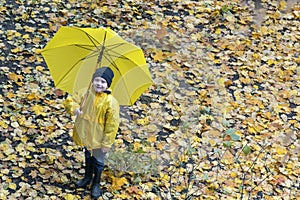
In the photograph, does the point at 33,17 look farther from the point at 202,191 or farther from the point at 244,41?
the point at 202,191

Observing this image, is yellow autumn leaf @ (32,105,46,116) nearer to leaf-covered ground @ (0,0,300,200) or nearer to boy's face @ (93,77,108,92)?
leaf-covered ground @ (0,0,300,200)

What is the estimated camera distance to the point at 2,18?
7859mm

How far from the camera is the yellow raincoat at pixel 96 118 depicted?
5.01 metres

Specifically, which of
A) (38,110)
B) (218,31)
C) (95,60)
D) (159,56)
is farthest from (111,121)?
(218,31)

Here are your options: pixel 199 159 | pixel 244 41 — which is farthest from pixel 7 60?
pixel 244 41

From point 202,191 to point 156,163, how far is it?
605mm

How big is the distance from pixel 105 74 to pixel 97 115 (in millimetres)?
412

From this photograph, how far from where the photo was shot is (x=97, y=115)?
16.5 feet

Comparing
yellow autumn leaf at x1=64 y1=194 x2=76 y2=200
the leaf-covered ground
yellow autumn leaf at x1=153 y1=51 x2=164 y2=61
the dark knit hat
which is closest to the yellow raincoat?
the dark knit hat

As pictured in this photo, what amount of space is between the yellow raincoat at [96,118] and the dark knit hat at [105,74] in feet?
0.55

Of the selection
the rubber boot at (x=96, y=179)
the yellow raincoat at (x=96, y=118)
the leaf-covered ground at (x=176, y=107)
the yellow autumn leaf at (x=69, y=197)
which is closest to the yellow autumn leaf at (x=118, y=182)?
the leaf-covered ground at (x=176, y=107)

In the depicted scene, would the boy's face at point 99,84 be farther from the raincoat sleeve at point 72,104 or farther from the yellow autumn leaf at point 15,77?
the yellow autumn leaf at point 15,77

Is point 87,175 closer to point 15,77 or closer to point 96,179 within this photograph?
point 96,179

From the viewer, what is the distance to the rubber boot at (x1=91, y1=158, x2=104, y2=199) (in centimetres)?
537
